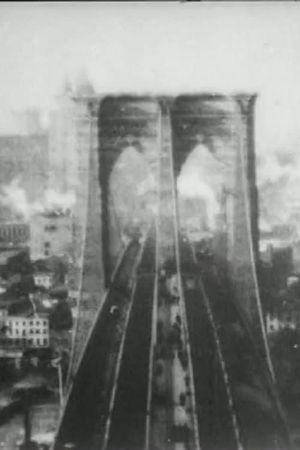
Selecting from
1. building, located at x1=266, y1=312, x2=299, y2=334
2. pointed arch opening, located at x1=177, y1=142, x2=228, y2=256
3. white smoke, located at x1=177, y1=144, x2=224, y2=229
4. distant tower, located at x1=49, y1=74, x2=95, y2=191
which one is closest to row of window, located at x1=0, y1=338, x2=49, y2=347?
distant tower, located at x1=49, y1=74, x2=95, y2=191

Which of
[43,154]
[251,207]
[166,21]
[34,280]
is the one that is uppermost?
[166,21]

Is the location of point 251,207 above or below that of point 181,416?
above

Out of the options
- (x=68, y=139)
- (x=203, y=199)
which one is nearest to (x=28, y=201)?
(x=68, y=139)

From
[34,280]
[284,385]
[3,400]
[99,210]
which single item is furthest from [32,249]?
[284,385]

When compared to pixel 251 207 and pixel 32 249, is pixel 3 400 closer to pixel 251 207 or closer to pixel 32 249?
pixel 32 249

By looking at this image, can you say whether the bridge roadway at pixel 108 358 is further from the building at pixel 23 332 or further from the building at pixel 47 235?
the building at pixel 47 235
